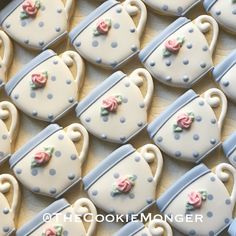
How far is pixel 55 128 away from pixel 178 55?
0.98 feet

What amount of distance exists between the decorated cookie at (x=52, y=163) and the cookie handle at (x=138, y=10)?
0.84 feet

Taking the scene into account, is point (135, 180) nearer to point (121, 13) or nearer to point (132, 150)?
point (132, 150)

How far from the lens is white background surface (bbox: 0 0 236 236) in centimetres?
114

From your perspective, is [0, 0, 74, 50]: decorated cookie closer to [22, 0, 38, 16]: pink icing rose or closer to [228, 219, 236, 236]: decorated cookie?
[22, 0, 38, 16]: pink icing rose

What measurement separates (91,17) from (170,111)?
0.27 meters

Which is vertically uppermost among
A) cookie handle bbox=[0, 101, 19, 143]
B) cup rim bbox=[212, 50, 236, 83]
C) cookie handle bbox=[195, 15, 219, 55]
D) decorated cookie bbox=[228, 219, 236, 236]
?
cookie handle bbox=[195, 15, 219, 55]

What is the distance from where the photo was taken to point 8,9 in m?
1.23

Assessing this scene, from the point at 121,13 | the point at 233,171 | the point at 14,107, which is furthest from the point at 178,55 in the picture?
the point at 14,107

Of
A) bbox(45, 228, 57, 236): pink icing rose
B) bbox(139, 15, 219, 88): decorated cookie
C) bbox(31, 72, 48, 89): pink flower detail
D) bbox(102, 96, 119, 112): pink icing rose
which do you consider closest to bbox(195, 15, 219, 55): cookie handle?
bbox(139, 15, 219, 88): decorated cookie

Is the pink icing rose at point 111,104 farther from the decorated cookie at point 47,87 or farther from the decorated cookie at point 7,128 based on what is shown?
the decorated cookie at point 7,128

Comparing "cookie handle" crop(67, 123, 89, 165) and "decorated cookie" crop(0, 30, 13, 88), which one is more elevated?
"decorated cookie" crop(0, 30, 13, 88)

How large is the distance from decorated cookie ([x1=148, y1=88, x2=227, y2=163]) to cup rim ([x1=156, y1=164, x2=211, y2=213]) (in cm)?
2

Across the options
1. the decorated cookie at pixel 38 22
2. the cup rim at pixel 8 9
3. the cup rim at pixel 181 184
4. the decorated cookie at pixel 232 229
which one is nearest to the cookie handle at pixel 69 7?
the decorated cookie at pixel 38 22

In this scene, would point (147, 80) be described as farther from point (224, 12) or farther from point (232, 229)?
point (232, 229)
